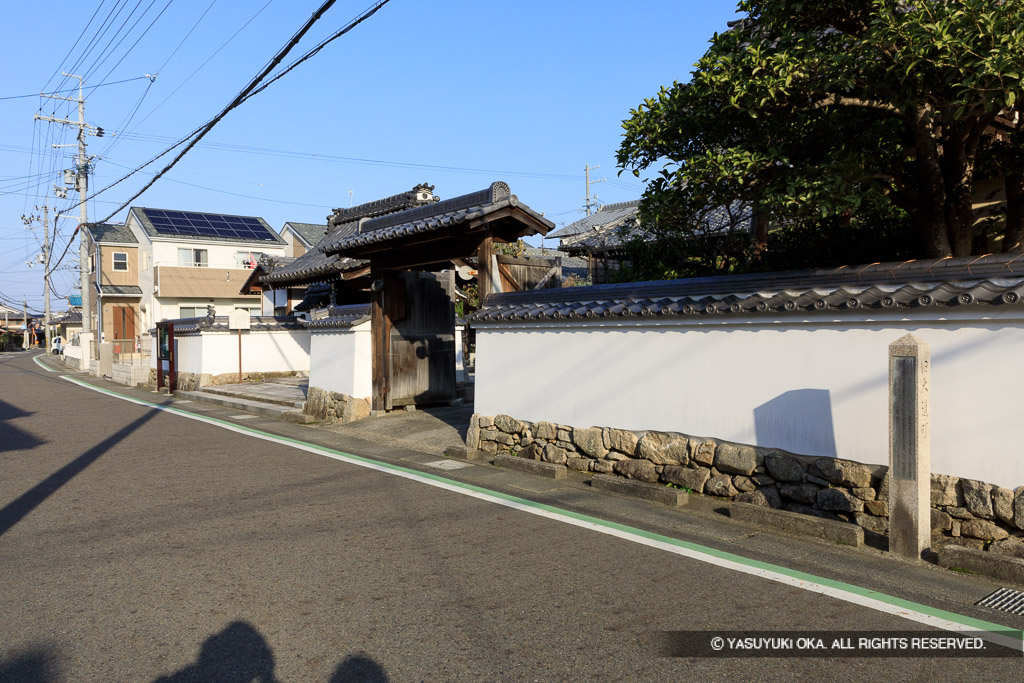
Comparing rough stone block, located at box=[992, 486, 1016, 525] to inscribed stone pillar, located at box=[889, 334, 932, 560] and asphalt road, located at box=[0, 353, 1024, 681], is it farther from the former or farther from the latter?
asphalt road, located at box=[0, 353, 1024, 681]

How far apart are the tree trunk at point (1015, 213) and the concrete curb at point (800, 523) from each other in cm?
452

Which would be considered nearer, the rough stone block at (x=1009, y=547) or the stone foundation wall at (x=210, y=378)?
the rough stone block at (x=1009, y=547)

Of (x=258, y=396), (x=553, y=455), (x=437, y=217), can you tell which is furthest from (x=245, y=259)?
(x=553, y=455)

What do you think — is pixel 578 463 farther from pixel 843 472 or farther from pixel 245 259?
pixel 245 259

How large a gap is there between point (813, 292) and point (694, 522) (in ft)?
7.89

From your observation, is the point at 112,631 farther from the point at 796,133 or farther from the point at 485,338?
the point at 796,133

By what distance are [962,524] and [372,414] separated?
10366mm

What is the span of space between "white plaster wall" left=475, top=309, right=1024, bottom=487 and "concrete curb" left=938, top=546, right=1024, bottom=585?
0.63 metres

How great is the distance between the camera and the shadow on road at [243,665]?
139 inches

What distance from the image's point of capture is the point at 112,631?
4.10 m

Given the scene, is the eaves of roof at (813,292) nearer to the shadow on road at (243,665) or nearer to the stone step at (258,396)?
the shadow on road at (243,665)

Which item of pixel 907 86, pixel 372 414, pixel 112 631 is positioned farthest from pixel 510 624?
pixel 372 414

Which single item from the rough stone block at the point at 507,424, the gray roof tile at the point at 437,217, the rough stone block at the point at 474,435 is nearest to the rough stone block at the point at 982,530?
the rough stone block at the point at 507,424

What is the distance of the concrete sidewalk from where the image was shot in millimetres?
4688
